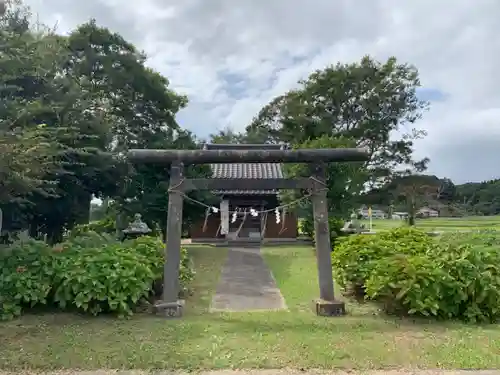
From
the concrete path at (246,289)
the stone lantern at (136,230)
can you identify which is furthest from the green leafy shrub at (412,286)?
the stone lantern at (136,230)

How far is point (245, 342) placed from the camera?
4.76 meters

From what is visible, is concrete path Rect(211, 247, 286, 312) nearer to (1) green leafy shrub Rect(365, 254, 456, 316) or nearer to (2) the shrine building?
(1) green leafy shrub Rect(365, 254, 456, 316)

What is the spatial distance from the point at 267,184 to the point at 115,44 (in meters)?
11.9

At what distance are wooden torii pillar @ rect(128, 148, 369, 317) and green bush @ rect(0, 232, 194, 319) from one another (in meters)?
0.60

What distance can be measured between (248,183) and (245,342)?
8.44 ft

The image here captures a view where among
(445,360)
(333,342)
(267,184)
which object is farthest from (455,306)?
(267,184)

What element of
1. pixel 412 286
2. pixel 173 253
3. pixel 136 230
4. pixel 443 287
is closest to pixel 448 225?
pixel 136 230

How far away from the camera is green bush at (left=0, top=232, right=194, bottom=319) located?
18.2 ft

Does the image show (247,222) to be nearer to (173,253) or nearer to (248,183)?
(248,183)

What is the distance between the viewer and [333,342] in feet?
15.6

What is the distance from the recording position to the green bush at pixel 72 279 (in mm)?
5535

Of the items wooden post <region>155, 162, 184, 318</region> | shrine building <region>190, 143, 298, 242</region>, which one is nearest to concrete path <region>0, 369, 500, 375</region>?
wooden post <region>155, 162, 184, 318</region>

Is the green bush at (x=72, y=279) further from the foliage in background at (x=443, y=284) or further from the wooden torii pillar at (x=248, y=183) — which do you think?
the foliage in background at (x=443, y=284)

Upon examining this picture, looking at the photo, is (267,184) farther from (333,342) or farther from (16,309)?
(16,309)
